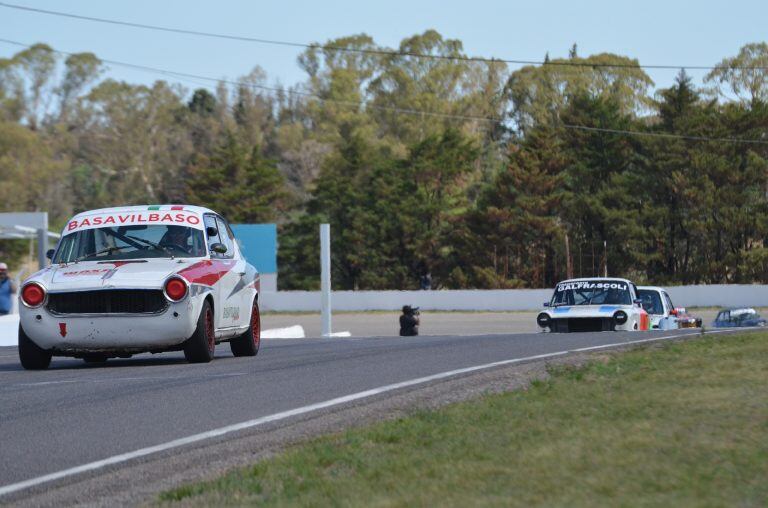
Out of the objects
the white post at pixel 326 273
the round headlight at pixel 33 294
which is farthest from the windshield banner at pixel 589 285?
the round headlight at pixel 33 294

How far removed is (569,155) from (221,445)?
67830 mm

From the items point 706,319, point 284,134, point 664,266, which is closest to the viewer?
point 706,319

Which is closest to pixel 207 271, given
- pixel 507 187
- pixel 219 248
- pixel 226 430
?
pixel 219 248

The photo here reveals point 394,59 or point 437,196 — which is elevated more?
point 394,59

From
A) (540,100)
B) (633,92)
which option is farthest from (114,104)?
(633,92)

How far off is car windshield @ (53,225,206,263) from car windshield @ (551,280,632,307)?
11783 mm

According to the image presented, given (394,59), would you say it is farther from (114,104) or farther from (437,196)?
(437,196)

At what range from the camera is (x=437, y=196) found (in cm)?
7956

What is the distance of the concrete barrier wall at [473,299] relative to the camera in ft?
187

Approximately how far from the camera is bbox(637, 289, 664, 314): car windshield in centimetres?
2541

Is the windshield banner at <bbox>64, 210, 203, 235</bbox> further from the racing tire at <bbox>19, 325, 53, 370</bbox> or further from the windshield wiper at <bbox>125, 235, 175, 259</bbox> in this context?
the racing tire at <bbox>19, 325, 53, 370</bbox>

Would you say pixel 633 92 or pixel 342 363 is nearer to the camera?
pixel 342 363

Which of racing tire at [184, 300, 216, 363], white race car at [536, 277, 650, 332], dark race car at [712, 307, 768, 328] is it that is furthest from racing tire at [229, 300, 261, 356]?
dark race car at [712, 307, 768, 328]

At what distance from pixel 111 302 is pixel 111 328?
256 mm
